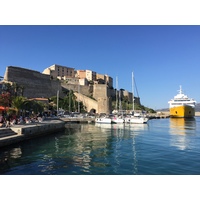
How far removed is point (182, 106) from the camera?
53844 mm

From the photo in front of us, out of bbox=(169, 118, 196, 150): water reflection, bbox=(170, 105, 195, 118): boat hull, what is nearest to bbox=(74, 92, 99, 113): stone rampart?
bbox=(170, 105, 195, 118): boat hull

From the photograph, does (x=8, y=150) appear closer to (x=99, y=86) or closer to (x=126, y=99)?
(x=99, y=86)

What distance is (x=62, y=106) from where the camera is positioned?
46.2m

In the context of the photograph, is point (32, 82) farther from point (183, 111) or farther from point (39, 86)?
point (183, 111)

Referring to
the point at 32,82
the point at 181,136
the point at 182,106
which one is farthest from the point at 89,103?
the point at 181,136

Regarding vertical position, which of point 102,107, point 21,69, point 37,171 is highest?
point 21,69

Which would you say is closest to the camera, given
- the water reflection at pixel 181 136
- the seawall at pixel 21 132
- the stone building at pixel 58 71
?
the seawall at pixel 21 132

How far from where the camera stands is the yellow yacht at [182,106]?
176ft

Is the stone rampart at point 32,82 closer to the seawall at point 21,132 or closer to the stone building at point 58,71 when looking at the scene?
the stone building at point 58,71

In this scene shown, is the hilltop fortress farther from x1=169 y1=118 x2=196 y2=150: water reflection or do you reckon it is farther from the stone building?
x1=169 y1=118 x2=196 y2=150: water reflection

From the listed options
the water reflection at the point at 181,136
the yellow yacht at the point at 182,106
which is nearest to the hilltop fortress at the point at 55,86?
the yellow yacht at the point at 182,106

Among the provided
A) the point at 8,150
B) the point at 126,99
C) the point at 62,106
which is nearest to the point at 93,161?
the point at 8,150

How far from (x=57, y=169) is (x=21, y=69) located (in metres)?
40.4

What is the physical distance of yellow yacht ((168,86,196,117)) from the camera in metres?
53.8
